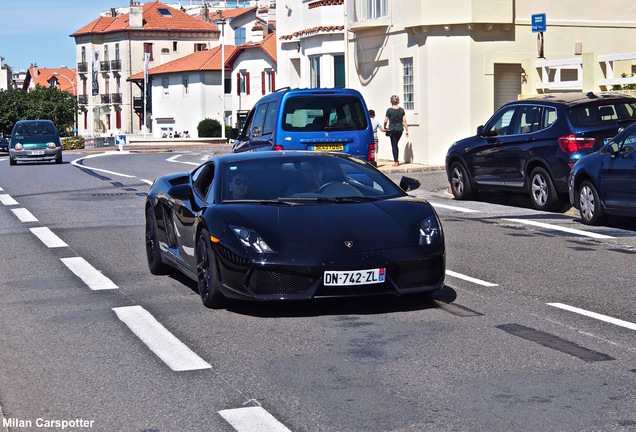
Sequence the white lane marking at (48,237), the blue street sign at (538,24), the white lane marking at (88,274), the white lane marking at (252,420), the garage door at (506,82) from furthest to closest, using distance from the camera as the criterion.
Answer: the garage door at (506,82) → the blue street sign at (538,24) → the white lane marking at (48,237) → the white lane marking at (88,274) → the white lane marking at (252,420)

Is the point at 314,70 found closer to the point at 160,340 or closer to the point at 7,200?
the point at 7,200

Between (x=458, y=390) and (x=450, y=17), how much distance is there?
81.7 feet

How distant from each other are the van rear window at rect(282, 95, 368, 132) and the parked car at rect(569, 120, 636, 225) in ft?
19.3

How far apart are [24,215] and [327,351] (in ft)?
39.3

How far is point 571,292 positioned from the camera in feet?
32.6

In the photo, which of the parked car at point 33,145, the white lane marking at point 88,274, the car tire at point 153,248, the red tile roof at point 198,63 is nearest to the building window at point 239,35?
the red tile roof at point 198,63

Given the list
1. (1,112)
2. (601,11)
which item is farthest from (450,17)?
(1,112)

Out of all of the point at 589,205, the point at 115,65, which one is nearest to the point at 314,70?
the point at 589,205

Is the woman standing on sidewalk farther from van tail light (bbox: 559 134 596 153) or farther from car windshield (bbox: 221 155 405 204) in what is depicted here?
car windshield (bbox: 221 155 405 204)

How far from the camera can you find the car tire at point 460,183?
66.3 feet

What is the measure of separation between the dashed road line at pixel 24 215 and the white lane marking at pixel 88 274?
522 centimetres

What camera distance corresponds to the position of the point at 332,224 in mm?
8805

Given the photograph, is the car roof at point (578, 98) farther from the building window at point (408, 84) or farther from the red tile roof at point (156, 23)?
the red tile roof at point (156, 23)

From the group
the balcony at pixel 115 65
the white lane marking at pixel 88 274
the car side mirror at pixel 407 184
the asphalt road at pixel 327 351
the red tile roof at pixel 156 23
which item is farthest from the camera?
the balcony at pixel 115 65
